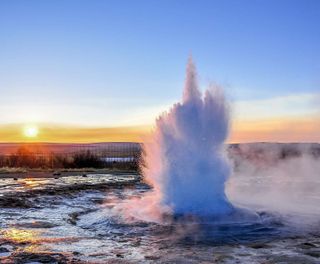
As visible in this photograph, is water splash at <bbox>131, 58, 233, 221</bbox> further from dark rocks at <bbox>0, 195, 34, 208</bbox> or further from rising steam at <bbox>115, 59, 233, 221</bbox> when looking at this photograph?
dark rocks at <bbox>0, 195, 34, 208</bbox>

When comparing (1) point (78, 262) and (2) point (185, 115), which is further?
(2) point (185, 115)

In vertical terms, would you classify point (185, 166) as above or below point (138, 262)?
above

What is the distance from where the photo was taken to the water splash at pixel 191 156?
1129 centimetres

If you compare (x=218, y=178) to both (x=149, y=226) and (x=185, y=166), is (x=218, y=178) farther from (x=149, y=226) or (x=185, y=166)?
(x=149, y=226)

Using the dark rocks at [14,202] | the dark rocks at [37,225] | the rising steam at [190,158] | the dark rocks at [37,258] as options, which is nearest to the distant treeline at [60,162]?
the dark rocks at [14,202]

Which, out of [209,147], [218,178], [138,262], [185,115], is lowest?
[138,262]

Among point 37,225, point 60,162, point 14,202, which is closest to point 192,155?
point 37,225

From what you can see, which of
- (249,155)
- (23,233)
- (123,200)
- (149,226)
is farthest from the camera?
(249,155)

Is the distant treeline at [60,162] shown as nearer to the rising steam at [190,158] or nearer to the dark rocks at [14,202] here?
the dark rocks at [14,202]

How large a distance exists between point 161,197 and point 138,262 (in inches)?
205

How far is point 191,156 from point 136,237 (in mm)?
3482

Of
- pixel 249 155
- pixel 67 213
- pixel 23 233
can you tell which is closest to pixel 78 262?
pixel 23 233

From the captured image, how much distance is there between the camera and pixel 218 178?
1145cm

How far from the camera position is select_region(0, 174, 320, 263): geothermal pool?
276 inches
